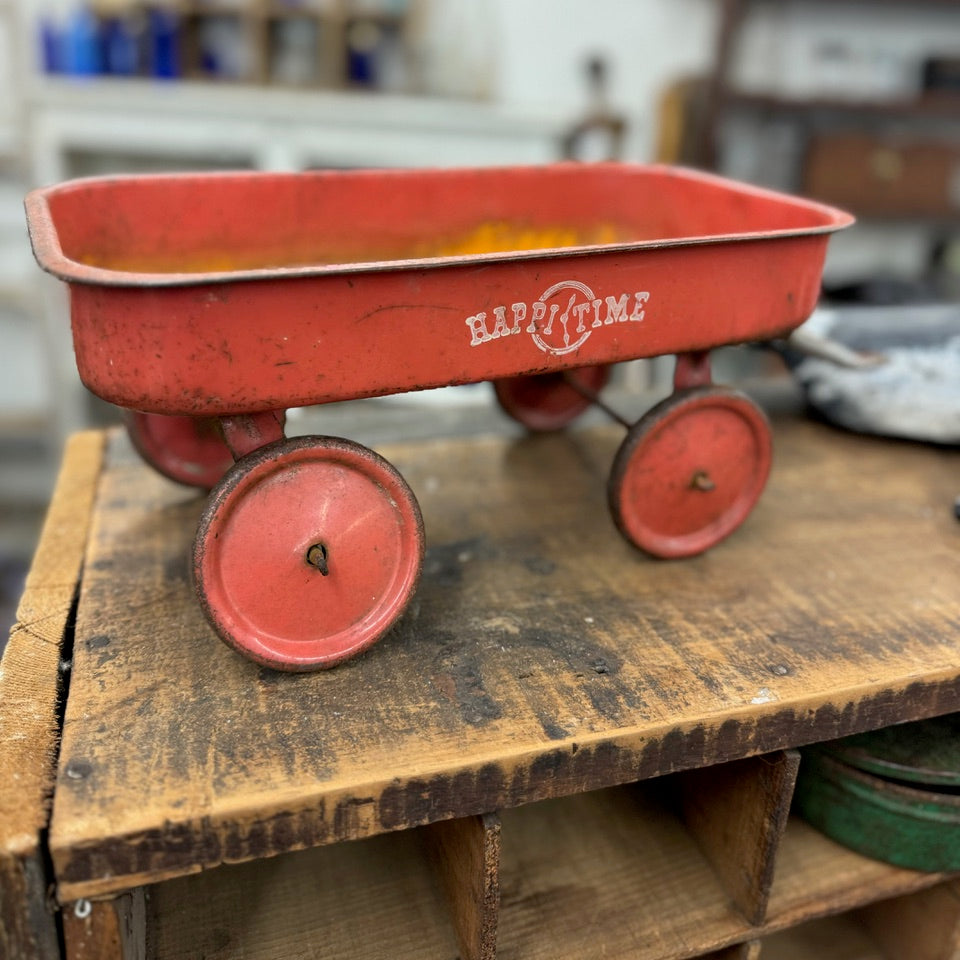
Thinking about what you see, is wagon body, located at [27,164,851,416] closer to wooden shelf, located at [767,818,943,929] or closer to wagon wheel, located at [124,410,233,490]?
wagon wheel, located at [124,410,233,490]

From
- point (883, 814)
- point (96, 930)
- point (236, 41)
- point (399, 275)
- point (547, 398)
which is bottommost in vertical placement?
point (883, 814)

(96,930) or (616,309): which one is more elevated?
(616,309)

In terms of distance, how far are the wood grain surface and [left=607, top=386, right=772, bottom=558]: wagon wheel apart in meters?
0.06

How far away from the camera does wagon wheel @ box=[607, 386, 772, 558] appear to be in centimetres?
156

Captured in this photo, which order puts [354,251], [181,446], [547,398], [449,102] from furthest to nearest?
1. [449,102]
2. [547,398]
3. [354,251]
4. [181,446]

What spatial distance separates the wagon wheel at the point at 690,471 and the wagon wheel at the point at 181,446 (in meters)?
0.73

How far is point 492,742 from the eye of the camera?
1.19 metres

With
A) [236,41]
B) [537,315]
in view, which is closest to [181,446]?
[537,315]

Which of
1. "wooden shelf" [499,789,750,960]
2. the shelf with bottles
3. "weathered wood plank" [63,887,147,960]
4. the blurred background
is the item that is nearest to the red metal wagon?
"weathered wood plank" [63,887,147,960]

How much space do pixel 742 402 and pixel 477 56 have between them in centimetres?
241

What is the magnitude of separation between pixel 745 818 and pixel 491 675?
1.45 ft

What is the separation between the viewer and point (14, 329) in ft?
12.5

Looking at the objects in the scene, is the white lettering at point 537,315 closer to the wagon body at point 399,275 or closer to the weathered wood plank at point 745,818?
the wagon body at point 399,275

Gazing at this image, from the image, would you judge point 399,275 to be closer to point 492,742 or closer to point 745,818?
point 492,742
